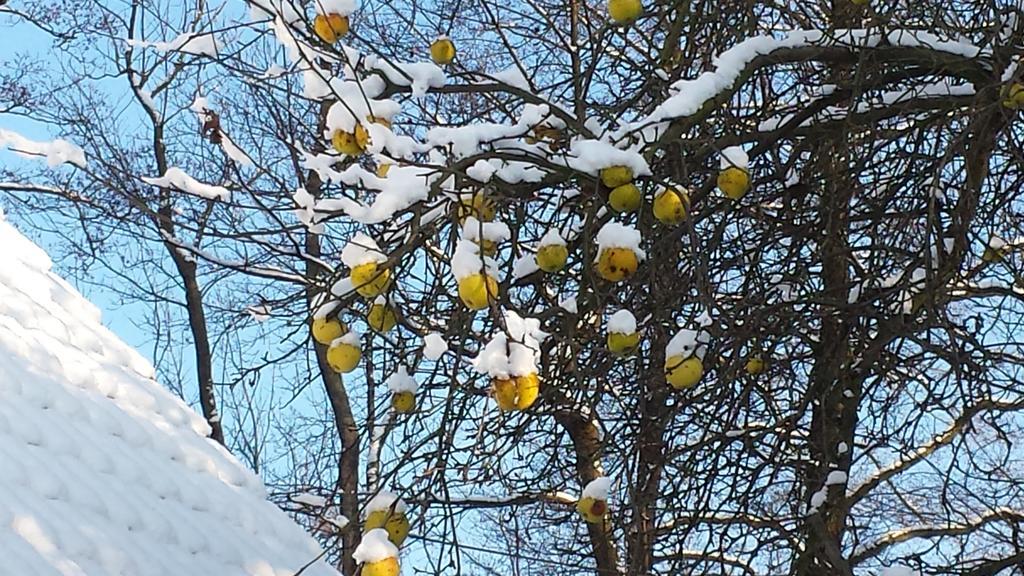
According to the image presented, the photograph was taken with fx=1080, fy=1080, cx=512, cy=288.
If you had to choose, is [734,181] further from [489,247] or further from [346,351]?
[346,351]

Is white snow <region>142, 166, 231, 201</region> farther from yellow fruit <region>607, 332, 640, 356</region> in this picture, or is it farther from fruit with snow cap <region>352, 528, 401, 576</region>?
fruit with snow cap <region>352, 528, 401, 576</region>

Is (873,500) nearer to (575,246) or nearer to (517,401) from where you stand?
(575,246)

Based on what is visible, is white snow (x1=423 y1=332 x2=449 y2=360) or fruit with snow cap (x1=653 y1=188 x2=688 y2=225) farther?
fruit with snow cap (x1=653 y1=188 x2=688 y2=225)

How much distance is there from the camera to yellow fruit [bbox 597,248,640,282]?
1.98m

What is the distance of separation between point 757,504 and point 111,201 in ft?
23.0

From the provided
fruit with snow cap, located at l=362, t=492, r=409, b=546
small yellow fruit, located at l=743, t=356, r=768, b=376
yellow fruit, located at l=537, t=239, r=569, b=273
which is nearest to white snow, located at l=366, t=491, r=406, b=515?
fruit with snow cap, located at l=362, t=492, r=409, b=546

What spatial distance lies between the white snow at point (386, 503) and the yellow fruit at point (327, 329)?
1.04 ft

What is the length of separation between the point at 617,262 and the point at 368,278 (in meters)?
0.46

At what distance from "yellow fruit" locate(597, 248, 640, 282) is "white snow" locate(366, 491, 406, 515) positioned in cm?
59

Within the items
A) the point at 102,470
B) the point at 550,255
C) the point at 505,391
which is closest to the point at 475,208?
the point at 550,255

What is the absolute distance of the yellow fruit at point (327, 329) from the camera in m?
2.04

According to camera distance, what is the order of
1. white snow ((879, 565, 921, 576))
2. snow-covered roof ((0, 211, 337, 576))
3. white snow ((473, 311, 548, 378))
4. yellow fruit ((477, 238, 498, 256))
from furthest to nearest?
white snow ((879, 565, 921, 576)) < snow-covered roof ((0, 211, 337, 576)) < yellow fruit ((477, 238, 498, 256)) < white snow ((473, 311, 548, 378))

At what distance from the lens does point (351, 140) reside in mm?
2131

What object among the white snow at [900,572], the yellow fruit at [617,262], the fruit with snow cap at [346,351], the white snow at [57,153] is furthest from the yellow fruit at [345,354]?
the white snow at [57,153]
